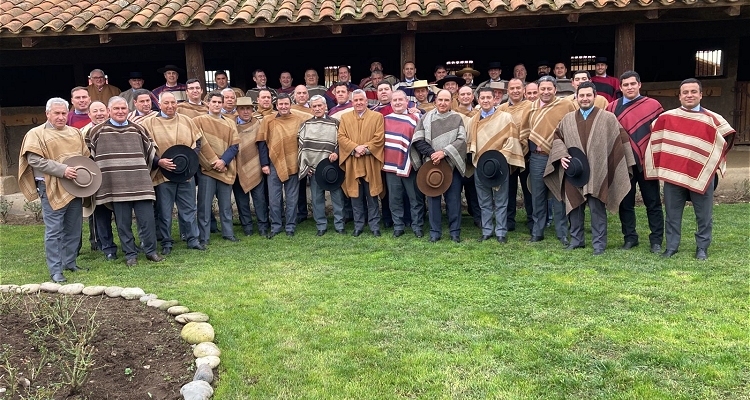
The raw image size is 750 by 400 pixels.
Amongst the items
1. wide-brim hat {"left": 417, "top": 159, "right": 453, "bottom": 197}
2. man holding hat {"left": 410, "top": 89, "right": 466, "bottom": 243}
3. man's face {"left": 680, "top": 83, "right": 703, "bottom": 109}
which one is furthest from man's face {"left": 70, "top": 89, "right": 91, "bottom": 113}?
man's face {"left": 680, "top": 83, "right": 703, "bottom": 109}

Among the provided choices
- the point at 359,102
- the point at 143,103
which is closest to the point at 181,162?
the point at 143,103

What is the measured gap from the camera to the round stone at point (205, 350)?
3994mm

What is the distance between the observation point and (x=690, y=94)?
235 inches

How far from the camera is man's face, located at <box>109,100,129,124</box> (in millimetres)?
6336

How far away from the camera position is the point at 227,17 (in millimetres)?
8852

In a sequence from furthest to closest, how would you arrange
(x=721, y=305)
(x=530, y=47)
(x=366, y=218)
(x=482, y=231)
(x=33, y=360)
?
(x=530, y=47)
(x=366, y=218)
(x=482, y=231)
(x=721, y=305)
(x=33, y=360)

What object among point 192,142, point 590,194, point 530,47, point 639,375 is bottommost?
point 639,375

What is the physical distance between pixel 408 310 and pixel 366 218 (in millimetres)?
3815

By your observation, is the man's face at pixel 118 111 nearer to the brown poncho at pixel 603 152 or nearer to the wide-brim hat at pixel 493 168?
the wide-brim hat at pixel 493 168

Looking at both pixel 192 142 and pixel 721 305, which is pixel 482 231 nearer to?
pixel 721 305

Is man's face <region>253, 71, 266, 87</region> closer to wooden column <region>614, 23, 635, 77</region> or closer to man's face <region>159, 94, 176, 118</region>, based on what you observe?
man's face <region>159, 94, 176, 118</region>

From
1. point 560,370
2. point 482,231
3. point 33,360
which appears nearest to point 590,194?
point 482,231

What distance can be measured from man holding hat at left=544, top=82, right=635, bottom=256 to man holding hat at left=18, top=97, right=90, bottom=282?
4.97m

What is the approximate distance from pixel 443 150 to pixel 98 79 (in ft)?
19.3
